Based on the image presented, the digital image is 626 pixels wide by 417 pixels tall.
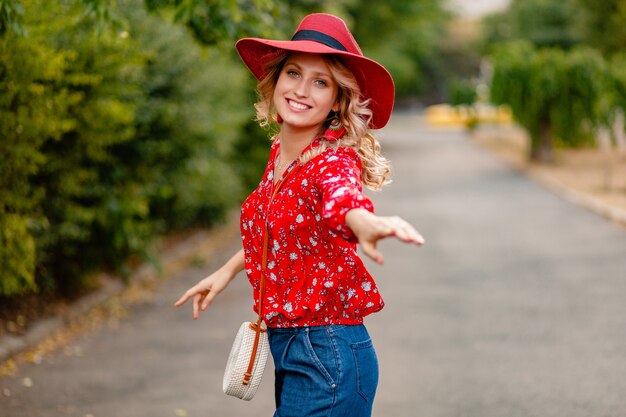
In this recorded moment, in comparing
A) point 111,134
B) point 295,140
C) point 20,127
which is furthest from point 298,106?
point 111,134

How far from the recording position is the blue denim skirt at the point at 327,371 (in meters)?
2.74

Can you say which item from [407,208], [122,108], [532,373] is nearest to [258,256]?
[532,373]

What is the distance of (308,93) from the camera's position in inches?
112

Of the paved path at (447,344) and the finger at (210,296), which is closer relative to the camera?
the finger at (210,296)

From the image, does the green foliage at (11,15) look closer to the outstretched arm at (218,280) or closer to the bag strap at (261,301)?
the outstretched arm at (218,280)

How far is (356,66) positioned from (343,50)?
0.07 meters

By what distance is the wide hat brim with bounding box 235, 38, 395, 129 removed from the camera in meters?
2.78

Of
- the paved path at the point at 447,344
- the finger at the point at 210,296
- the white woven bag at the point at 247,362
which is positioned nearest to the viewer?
the white woven bag at the point at 247,362

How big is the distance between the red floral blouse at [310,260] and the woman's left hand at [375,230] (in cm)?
30

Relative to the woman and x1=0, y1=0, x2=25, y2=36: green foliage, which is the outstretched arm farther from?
x1=0, y1=0, x2=25, y2=36: green foliage

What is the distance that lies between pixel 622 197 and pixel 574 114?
6.18 metres

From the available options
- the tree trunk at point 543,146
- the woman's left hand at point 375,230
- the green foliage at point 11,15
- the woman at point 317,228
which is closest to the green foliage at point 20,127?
the green foliage at point 11,15

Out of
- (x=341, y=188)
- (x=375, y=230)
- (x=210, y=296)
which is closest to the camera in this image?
(x=375, y=230)

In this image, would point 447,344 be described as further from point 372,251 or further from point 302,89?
point 372,251
